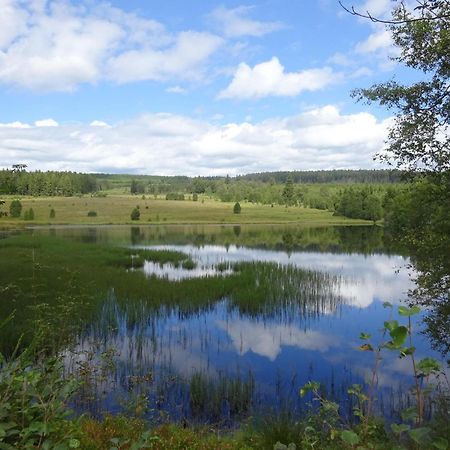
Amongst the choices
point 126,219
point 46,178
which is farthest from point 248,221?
point 46,178

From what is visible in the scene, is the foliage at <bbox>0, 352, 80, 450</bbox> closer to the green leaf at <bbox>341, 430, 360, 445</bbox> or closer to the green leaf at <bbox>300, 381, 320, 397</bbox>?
the green leaf at <bbox>300, 381, 320, 397</bbox>

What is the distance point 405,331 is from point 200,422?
314 inches

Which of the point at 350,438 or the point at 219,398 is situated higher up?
the point at 350,438

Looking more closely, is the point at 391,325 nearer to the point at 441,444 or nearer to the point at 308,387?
the point at 441,444

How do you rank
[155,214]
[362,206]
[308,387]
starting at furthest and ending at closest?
[362,206] → [155,214] → [308,387]

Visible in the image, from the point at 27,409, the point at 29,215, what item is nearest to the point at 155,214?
the point at 29,215

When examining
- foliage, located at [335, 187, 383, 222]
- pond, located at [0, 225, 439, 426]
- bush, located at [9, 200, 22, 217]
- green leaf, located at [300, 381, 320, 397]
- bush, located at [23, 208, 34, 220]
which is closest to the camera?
green leaf, located at [300, 381, 320, 397]

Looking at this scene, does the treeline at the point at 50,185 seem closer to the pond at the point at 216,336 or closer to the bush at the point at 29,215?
the bush at the point at 29,215

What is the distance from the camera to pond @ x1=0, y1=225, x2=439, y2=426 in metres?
10.5

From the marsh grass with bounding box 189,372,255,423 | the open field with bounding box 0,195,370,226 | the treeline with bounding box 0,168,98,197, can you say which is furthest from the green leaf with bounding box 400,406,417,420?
the treeline with bounding box 0,168,98,197

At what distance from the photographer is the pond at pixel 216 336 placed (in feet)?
34.3

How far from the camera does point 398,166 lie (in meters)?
13.0

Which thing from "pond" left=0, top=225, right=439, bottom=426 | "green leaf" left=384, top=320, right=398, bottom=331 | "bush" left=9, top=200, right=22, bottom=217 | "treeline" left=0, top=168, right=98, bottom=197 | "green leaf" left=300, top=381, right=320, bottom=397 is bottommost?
"pond" left=0, top=225, right=439, bottom=426

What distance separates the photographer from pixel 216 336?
16422 mm
